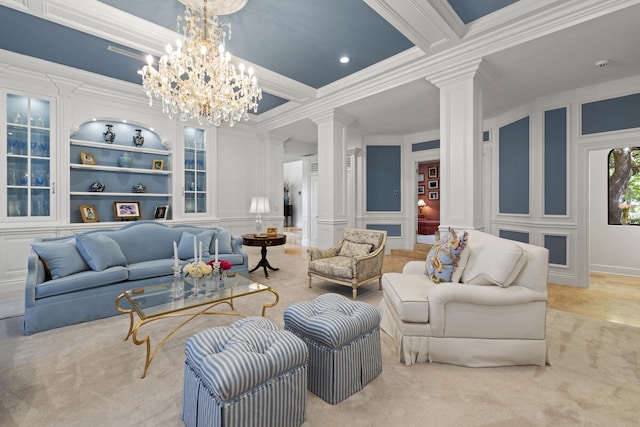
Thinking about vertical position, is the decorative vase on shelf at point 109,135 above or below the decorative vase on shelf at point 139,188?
above

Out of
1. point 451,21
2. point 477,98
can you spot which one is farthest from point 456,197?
point 451,21

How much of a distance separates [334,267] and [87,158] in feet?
13.8

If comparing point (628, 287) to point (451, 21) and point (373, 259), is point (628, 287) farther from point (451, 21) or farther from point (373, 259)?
point (451, 21)

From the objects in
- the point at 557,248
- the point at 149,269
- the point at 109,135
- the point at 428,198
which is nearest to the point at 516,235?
the point at 557,248

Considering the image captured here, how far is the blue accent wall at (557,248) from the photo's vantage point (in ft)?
14.3

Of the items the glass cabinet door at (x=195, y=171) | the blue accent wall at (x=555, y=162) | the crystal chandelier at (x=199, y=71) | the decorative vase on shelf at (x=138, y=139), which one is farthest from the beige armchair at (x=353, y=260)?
the decorative vase on shelf at (x=138, y=139)

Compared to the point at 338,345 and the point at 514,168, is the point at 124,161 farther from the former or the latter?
the point at 514,168

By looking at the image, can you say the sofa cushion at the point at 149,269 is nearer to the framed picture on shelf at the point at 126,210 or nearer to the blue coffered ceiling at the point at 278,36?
the framed picture on shelf at the point at 126,210

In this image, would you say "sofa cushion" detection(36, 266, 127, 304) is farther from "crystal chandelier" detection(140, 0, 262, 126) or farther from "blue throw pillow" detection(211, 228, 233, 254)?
"crystal chandelier" detection(140, 0, 262, 126)

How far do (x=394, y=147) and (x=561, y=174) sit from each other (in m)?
3.42

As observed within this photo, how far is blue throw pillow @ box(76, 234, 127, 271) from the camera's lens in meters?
3.12

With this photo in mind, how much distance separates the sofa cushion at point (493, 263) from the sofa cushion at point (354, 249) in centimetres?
161

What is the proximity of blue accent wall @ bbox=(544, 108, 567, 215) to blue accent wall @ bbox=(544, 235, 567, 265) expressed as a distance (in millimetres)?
382

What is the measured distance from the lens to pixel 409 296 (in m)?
2.22
